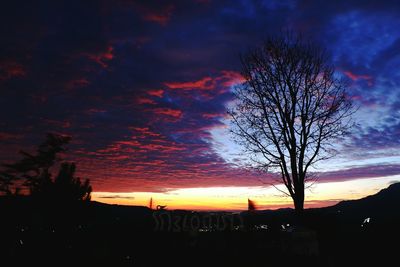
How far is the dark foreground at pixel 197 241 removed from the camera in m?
13.0

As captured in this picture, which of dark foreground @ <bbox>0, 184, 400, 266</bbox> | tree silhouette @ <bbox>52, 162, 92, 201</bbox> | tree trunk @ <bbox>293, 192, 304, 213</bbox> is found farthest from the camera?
tree silhouette @ <bbox>52, 162, 92, 201</bbox>

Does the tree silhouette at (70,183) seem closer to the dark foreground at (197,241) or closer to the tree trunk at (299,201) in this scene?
the dark foreground at (197,241)

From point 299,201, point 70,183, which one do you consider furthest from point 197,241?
point 70,183

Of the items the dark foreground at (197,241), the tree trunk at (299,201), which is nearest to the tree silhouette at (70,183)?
the dark foreground at (197,241)

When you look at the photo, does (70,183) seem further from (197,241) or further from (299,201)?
(299,201)

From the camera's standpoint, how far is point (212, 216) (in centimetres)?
1545

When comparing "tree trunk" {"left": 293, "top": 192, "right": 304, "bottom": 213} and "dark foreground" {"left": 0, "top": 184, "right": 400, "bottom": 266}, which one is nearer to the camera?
"dark foreground" {"left": 0, "top": 184, "right": 400, "bottom": 266}

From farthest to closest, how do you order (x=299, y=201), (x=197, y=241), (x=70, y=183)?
(x=70, y=183) → (x=299, y=201) → (x=197, y=241)

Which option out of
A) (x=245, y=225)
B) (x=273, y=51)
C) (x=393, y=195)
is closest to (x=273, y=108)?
(x=273, y=51)

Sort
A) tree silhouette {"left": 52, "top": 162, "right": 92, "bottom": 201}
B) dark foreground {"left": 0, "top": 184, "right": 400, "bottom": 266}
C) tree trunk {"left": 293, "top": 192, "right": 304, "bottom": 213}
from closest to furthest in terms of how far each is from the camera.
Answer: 1. dark foreground {"left": 0, "top": 184, "right": 400, "bottom": 266}
2. tree trunk {"left": 293, "top": 192, "right": 304, "bottom": 213}
3. tree silhouette {"left": 52, "top": 162, "right": 92, "bottom": 201}

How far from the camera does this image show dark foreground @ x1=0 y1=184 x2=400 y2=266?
42.5ft

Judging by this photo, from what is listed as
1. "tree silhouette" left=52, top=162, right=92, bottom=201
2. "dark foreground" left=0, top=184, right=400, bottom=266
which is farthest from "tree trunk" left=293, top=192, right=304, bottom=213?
"tree silhouette" left=52, top=162, right=92, bottom=201

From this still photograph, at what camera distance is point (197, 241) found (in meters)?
15.4

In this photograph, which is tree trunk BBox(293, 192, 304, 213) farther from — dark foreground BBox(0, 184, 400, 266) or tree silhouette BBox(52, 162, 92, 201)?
tree silhouette BBox(52, 162, 92, 201)
